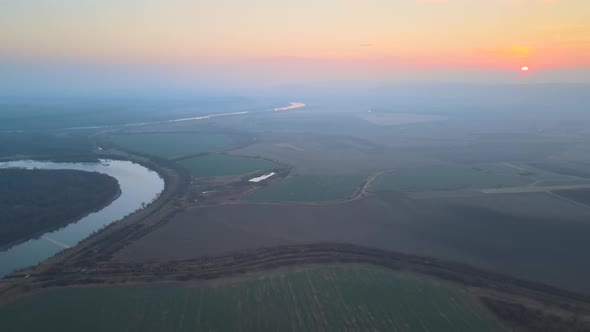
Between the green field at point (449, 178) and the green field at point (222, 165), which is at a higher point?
the green field at point (222, 165)

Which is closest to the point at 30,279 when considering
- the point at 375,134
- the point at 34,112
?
the point at 375,134

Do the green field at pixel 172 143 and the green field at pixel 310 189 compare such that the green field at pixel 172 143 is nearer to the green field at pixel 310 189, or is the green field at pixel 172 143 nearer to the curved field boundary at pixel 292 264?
the green field at pixel 310 189

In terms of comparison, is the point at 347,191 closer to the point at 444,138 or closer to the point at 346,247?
the point at 346,247

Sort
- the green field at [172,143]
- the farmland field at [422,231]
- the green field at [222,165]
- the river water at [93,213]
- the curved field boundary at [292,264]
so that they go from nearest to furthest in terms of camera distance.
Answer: the curved field boundary at [292,264] < the farmland field at [422,231] < the river water at [93,213] < the green field at [222,165] < the green field at [172,143]

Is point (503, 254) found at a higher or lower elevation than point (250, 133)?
lower

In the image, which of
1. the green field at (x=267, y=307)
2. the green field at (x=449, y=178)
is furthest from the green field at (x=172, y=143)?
the green field at (x=267, y=307)
